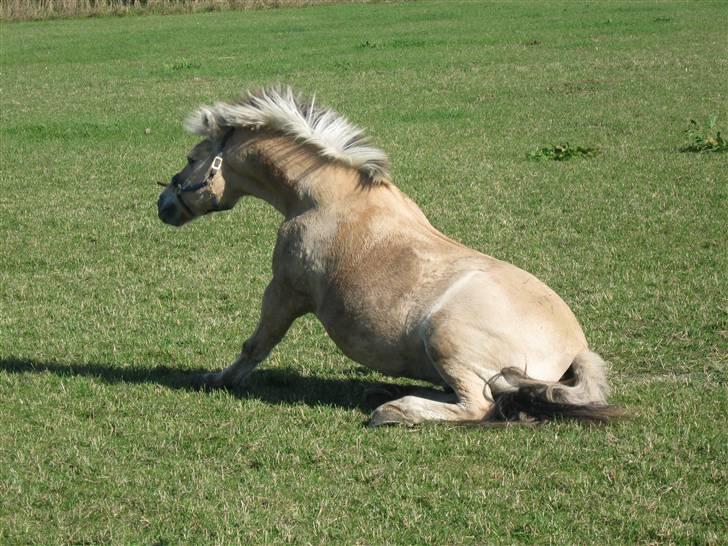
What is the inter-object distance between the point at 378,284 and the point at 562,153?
8328 millimetres

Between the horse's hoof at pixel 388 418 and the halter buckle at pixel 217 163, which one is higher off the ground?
the halter buckle at pixel 217 163

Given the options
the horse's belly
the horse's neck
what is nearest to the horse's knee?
the horse's belly

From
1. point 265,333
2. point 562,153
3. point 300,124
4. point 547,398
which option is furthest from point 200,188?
point 562,153

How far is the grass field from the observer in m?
5.45

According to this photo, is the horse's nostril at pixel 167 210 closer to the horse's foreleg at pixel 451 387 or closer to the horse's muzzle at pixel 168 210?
the horse's muzzle at pixel 168 210

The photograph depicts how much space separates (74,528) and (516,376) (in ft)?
8.21

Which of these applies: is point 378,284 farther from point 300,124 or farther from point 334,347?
point 334,347

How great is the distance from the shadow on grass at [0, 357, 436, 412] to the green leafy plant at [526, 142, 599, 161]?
761 centimetres

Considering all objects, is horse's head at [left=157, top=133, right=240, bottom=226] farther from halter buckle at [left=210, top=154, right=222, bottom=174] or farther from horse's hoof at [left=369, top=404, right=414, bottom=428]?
horse's hoof at [left=369, top=404, right=414, bottom=428]

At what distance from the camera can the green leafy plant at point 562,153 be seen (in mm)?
14656

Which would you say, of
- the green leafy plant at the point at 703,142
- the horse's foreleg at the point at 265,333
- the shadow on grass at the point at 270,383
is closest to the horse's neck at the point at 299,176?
the horse's foreleg at the point at 265,333

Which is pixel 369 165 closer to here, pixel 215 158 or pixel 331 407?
pixel 215 158

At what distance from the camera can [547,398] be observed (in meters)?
6.32

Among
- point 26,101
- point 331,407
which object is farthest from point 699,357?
point 26,101
